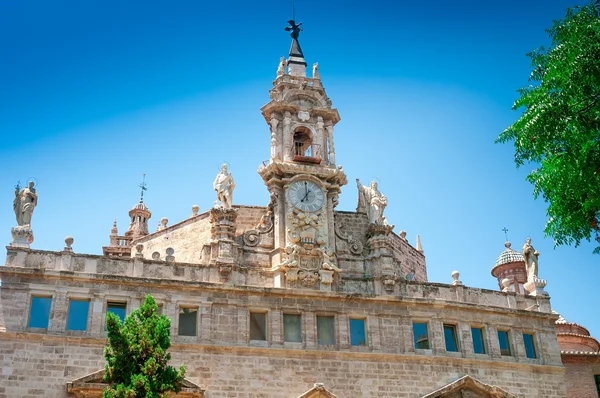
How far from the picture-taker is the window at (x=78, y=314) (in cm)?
2743

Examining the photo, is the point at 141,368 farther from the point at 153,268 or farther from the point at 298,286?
the point at 298,286

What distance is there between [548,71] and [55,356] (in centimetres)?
1889

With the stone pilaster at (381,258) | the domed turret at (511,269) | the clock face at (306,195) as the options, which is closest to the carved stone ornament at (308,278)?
the stone pilaster at (381,258)

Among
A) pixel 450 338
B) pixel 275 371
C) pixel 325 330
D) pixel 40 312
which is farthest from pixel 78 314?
pixel 450 338

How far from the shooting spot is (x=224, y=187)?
105 ft

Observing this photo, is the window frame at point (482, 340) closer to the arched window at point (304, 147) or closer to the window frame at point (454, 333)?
the window frame at point (454, 333)

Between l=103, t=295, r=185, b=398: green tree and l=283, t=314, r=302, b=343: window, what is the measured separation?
6.77 metres

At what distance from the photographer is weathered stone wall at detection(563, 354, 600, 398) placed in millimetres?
34125

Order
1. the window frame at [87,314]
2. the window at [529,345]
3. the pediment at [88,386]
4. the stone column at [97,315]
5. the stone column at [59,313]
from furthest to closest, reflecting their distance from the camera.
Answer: the window at [529,345]
the stone column at [97,315]
the window frame at [87,314]
the stone column at [59,313]
the pediment at [88,386]

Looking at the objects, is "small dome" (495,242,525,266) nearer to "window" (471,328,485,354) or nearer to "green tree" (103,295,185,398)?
"window" (471,328,485,354)

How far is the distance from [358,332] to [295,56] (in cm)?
1432

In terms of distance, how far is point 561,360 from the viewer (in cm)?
3378

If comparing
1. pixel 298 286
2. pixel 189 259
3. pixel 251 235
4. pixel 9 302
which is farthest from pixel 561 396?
pixel 9 302

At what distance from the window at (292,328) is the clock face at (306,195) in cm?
489
